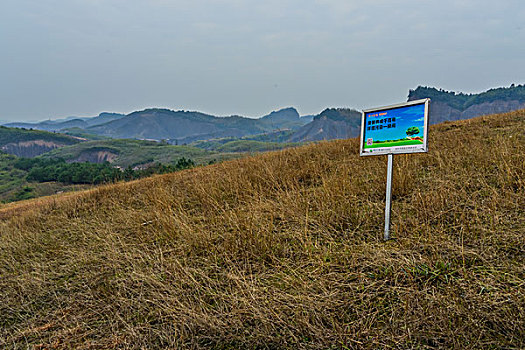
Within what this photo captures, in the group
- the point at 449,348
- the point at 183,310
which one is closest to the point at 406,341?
the point at 449,348

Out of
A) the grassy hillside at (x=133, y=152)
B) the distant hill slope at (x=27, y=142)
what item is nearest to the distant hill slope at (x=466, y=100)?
the grassy hillside at (x=133, y=152)

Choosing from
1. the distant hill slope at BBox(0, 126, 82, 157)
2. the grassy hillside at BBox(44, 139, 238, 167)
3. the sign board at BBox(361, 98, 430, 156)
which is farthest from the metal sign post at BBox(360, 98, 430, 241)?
the distant hill slope at BBox(0, 126, 82, 157)

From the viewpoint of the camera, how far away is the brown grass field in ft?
6.29

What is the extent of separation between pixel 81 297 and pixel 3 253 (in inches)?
115

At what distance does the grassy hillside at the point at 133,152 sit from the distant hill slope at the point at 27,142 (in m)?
31.1

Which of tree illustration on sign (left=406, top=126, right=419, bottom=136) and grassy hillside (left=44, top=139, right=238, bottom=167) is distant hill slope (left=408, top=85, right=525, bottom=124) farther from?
tree illustration on sign (left=406, top=126, right=419, bottom=136)

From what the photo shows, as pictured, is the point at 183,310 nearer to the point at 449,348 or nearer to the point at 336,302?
the point at 336,302

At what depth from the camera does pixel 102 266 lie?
3.48 m

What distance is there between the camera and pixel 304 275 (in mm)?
2529

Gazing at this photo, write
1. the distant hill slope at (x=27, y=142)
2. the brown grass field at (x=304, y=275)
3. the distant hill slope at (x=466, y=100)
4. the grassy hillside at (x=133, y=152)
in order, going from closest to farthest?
the brown grass field at (x=304, y=275), the distant hill slope at (x=466, y=100), the grassy hillside at (x=133, y=152), the distant hill slope at (x=27, y=142)

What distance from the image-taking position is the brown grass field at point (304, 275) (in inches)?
75.4

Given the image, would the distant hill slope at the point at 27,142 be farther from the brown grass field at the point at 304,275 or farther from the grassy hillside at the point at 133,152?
the brown grass field at the point at 304,275

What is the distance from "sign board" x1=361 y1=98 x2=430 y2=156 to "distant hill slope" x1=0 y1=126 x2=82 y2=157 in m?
214

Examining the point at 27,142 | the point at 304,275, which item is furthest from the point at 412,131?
the point at 27,142
